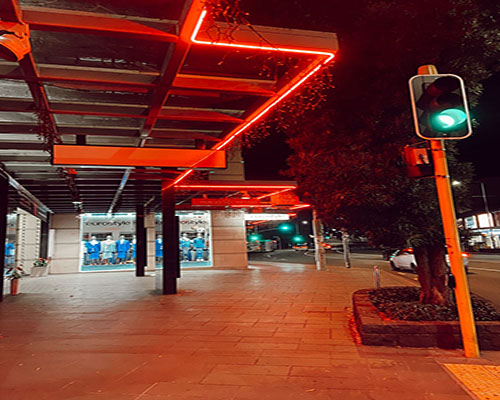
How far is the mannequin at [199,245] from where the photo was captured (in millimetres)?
21406

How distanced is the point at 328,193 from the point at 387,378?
2.85 metres

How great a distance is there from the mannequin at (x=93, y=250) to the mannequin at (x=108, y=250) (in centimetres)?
32

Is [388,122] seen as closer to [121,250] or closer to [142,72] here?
[142,72]

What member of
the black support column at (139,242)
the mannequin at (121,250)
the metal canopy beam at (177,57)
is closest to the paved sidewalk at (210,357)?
the metal canopy beam at (177,57)

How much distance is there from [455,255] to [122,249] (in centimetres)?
2156

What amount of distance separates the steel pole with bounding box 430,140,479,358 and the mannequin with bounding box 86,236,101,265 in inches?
846

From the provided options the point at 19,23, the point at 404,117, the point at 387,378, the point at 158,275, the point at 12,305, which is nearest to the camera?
the point at 19,23

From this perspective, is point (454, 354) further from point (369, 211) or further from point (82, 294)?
point (82, 294)

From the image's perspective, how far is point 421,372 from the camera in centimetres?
387

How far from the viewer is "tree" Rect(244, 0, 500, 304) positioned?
5320 millimetres

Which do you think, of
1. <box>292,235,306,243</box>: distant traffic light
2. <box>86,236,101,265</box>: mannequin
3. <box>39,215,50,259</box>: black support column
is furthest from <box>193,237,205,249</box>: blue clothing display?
<box>292,235,306,243</box>: distant traffic light

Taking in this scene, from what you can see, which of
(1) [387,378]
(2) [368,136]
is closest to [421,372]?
(1) [387,378]

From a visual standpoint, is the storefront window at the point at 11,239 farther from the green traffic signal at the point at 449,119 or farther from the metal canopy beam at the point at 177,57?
the green traffic signal at the point at 449,119

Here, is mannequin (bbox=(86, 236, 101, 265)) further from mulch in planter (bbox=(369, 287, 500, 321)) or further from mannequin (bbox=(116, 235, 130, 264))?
mulch in planter (bbox=(369, 287, 500, 321))
